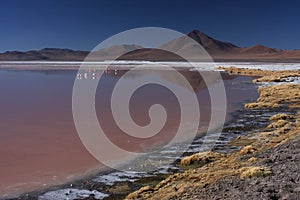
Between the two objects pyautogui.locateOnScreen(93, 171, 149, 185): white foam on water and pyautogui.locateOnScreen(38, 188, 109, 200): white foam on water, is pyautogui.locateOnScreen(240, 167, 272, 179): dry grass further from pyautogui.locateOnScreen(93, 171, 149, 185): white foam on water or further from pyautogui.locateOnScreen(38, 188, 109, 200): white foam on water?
pyautogui.locateOnScreen(38, 188, 109, 200): white foam on water

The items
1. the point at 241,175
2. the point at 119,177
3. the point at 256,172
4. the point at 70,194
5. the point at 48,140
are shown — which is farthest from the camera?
the point at 48,140

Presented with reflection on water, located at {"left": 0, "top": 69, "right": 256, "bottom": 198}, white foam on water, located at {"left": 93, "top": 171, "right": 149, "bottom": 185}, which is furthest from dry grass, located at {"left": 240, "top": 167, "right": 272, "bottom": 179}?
reflection on water, located at {"left": 0, "top": 69, "right": 256, "bottom": 198}

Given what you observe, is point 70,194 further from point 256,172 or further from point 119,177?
point 256,172

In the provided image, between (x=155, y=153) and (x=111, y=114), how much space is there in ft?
22.2

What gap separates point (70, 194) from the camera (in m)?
7.57

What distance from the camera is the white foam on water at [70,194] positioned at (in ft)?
24.3

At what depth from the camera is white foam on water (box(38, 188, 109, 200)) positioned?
7.41 metres

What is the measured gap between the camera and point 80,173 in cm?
894

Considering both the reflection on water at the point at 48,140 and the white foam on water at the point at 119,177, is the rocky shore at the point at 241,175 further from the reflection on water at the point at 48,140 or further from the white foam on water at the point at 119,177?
the reflection on water at the point at 48,140

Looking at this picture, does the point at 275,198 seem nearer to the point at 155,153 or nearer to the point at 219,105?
the point at 155,153

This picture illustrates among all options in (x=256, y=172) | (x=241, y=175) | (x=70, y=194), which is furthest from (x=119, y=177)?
(x=256, y=172)

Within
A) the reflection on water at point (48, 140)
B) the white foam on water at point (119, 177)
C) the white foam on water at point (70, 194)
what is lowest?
the white foam on water at point (70, 194)

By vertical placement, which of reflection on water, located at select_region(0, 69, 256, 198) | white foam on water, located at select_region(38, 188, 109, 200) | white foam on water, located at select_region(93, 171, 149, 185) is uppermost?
reflection on water, located at select_region(0, 69, 256, 198)

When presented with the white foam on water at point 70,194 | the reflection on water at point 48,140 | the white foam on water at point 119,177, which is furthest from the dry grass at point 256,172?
the reflection on water at point 48,140
